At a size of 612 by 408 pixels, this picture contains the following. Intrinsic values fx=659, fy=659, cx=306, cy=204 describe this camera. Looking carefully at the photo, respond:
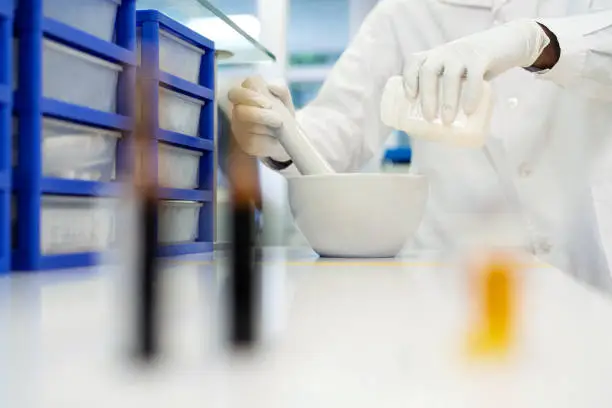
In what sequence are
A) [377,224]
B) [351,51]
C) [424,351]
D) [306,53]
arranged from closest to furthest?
[424,351], [377,224], [351,51], [306,53]

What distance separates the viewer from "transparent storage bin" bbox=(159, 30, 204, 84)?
0.76 meters

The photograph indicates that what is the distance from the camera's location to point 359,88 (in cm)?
130

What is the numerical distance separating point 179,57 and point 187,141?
0.33 ft

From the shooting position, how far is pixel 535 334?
0.28 meters

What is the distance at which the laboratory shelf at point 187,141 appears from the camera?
74 centimetres

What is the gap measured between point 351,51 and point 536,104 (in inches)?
15.4

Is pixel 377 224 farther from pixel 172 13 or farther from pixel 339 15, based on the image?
pixel 339 15

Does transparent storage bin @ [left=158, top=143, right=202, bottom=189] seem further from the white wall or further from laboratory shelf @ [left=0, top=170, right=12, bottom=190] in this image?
the white wall

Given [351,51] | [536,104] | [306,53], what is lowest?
[536,104]

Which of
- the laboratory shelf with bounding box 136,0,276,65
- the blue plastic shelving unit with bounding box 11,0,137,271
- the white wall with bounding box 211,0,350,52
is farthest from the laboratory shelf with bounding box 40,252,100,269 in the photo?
the white wall with bounding box 211,0,350,52

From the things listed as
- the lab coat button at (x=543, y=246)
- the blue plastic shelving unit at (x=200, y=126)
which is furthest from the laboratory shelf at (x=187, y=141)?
the lab coat button at (x=543, y=246)

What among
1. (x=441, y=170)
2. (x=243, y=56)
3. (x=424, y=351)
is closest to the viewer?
(x=424, y=351)

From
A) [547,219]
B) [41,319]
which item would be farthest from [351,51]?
[41,319]

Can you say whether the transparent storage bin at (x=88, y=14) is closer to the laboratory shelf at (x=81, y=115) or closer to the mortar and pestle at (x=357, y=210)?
the laboratory shelf at (x=81, y=115)
